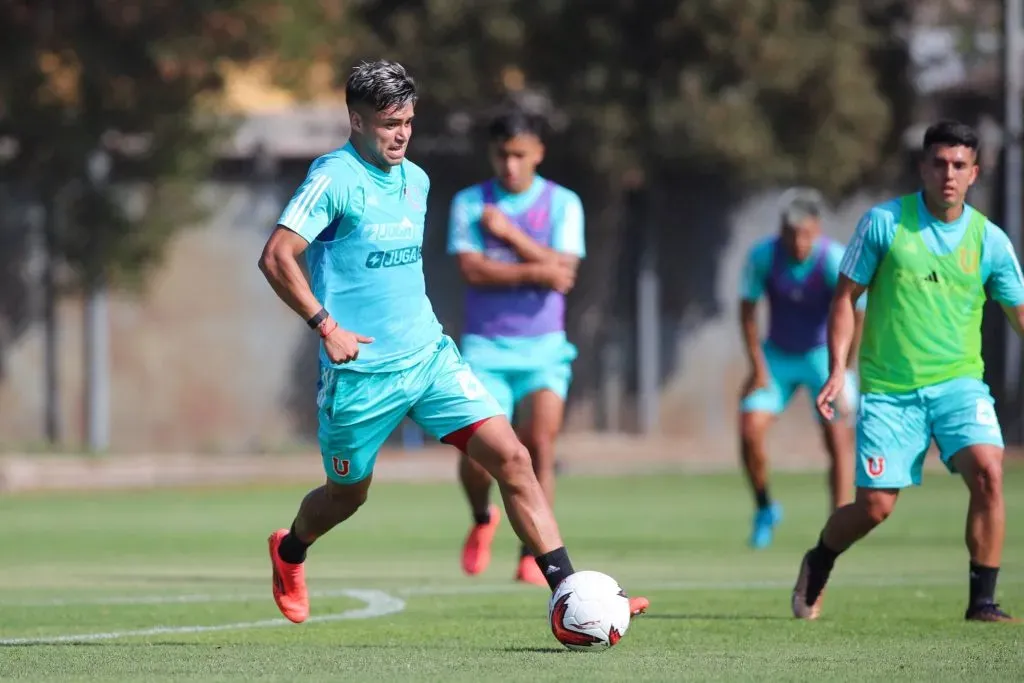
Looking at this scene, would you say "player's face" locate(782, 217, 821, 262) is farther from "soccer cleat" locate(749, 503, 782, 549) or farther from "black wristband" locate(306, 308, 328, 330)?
"black wristband" locate(306, 308, 328, 330)

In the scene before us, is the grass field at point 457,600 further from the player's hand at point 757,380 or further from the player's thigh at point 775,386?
the player's hand at point 757,380

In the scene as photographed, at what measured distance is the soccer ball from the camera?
766 cm

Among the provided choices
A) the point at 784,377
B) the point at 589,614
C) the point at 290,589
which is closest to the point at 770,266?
the point at 784,377

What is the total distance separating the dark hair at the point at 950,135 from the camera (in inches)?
362

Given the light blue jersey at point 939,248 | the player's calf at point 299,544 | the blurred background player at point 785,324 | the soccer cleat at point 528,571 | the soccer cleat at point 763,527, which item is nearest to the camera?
the player's calf at point 299,544

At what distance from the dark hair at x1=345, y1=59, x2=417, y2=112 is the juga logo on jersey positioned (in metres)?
0.59

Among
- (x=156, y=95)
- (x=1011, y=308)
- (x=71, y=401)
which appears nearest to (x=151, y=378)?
(x=71, y=401)

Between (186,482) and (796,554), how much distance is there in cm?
1142

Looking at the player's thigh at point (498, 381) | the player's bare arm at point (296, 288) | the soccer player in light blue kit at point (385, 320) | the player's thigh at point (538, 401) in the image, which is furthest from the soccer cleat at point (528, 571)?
the player's bare arm at point (296, 288)

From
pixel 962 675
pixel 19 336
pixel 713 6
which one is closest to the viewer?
pixel 962 675

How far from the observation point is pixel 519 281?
39.5 ft

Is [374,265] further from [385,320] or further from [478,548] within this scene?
[478,548]

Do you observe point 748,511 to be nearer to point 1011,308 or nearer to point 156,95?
point 1011,308

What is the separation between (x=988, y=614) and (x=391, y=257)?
3.21 m
